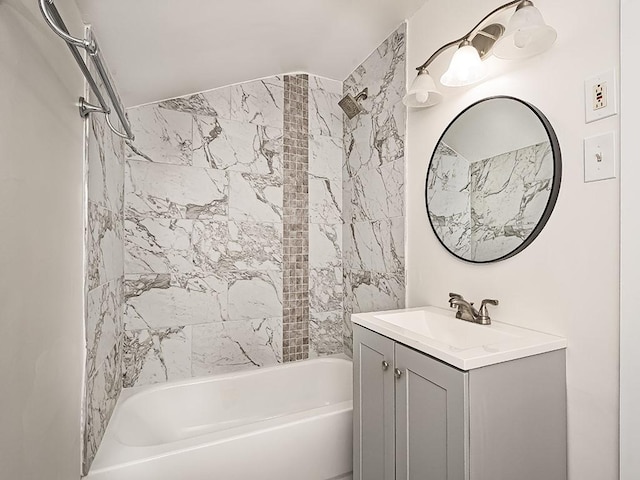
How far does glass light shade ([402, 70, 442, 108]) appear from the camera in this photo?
146 centimetres

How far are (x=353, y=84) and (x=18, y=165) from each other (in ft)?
7.16

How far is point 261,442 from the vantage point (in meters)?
1.43

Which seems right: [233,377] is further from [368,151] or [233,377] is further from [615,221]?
[615,221]

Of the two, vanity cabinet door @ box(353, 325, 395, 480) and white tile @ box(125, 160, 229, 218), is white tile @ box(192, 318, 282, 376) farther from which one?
vanity cabinet door @ box(353, 325, 395, 480)

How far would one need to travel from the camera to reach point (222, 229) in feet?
7.23

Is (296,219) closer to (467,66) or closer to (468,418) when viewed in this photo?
(467,66)

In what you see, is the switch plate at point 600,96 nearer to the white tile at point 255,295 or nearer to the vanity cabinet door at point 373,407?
the vanity cabinet door at point 373,407

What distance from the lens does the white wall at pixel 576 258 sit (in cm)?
94

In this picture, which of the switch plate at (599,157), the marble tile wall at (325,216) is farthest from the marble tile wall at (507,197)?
the marble tile wall at (325,216)

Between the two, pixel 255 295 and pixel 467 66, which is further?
pixel 255 295

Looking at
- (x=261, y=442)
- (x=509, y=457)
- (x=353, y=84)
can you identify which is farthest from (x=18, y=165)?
(x=353, y=84)

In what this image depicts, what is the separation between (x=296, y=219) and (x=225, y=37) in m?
1.21

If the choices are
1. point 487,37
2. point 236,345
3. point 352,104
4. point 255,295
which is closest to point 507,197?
point 487,37

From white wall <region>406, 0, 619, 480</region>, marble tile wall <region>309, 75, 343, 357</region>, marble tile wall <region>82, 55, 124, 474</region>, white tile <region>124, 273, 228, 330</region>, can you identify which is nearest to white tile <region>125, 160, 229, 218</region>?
marble tile wall <region>82, 55, 124, 474</region>
